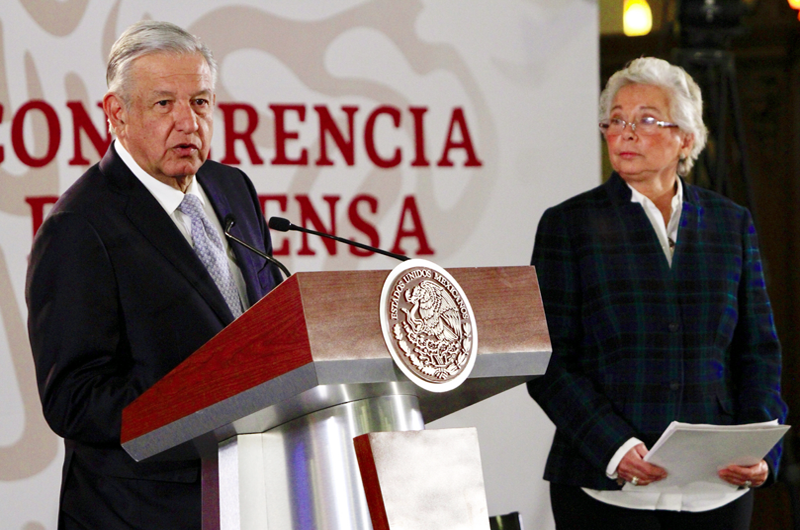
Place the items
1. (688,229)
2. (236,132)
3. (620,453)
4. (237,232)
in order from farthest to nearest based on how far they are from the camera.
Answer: (236,132), (688,229), (620,453), (237,232)

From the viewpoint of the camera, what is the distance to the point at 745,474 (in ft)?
7.83

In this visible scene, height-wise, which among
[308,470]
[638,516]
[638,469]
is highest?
[308,470]

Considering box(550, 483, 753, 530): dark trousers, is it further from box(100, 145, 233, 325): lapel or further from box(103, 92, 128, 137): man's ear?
box(103, 92, 128, 137): man's ear

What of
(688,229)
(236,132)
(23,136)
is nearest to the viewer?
(688,229)

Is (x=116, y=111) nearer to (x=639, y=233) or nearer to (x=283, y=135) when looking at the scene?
(x=639, y=233)

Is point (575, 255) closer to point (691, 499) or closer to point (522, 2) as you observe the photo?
point (691, 499)

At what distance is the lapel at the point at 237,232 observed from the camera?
1.81 meters

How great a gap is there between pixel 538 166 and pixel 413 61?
0.56 meters

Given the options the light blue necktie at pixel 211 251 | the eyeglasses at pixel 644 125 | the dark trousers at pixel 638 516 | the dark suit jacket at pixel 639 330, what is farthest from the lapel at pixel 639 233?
the light blue necktie at pixel 211 251

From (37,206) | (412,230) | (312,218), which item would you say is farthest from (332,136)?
(37,206)

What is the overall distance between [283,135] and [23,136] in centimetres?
82

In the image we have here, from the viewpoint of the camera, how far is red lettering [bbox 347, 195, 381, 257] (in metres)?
3.48

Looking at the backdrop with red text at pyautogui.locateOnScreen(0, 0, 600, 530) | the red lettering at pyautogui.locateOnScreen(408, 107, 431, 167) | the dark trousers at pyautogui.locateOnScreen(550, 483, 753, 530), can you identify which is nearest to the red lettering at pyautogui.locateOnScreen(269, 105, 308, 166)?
the backdrop with red text at pyautogui.locateOnScreen(0, 0, 600, 530)

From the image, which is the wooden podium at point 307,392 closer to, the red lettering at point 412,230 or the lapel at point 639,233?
the lapel at point 639,233
